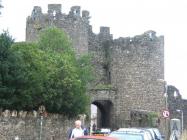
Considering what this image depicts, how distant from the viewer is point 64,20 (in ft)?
184

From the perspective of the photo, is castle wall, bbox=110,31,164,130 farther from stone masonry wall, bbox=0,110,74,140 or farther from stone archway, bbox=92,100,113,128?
stone masonry wall, bbox=0,110,74,140

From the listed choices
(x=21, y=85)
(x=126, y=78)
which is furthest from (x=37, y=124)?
(x=126, y=78)

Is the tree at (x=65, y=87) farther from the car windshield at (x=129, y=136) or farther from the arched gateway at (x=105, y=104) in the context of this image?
the arched gateway at (x=105, y=104)

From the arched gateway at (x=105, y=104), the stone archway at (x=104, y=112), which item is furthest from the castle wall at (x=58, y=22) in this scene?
the stone archway at (x=104, y=112)

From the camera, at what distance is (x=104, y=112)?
2485 inches

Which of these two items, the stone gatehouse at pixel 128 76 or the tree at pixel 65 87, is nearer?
the tree at pixel 65 87

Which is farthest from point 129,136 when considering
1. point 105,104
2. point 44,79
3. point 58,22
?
point 105,104

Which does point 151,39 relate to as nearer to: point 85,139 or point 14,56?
point 14,56

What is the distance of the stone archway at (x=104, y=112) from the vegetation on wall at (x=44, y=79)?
15358mm

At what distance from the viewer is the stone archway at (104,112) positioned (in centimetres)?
6103

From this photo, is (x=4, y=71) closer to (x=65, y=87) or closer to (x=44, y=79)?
(x=44, y=79)

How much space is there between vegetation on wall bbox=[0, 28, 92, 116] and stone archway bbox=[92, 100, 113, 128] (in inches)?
605

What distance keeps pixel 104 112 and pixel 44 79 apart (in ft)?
81.8

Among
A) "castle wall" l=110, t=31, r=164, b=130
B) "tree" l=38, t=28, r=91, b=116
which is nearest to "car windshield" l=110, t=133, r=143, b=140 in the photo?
"tree" l=38, t=28, r=91, b=116
